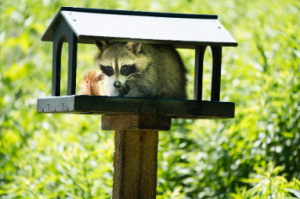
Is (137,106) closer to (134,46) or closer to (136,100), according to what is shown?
(136,100)

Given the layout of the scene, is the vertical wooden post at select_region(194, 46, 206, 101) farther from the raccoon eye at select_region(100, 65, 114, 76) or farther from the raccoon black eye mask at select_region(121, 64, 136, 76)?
the raccoon eye at select_region(100, 65, 114, 76)

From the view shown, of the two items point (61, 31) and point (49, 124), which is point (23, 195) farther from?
point (61, 31)

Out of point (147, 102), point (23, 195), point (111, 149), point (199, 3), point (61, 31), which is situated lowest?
point (23, 195)

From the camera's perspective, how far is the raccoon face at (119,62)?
3.00m

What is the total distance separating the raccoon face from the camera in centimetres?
300

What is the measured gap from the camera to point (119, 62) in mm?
3047

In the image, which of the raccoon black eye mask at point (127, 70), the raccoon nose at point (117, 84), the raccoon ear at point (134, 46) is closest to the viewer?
the raccoon nose at point (117, 84)

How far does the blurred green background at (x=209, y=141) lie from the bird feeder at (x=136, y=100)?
118cm

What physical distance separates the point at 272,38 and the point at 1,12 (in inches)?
127

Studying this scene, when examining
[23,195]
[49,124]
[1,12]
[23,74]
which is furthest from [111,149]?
[1,12]

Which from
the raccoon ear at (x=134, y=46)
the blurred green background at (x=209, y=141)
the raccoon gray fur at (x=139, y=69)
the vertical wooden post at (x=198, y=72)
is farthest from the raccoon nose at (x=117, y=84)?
the blurred green background at (x=209, y=141)

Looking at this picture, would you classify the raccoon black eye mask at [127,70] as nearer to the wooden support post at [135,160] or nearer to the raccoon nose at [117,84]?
the raccoon nose at [117,84]

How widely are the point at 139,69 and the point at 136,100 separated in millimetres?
416

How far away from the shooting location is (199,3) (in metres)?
6.95
